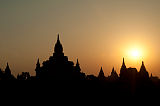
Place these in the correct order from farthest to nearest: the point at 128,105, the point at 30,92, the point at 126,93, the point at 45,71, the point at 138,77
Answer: the point at 45,71 → the point at 30,92 → the point at 138,77 → the point at 126,93 → the point at 128,105

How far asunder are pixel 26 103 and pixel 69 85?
48.2ft

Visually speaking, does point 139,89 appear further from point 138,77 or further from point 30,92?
point 30,92

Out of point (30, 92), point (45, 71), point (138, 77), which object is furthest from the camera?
point (45, 71)

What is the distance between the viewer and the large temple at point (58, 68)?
64.4 meters

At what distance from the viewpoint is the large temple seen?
211 feet

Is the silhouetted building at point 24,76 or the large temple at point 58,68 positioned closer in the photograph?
the large temple at point 58,68

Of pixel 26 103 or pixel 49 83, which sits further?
pixel 49 83

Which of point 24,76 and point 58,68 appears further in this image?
point 24,76

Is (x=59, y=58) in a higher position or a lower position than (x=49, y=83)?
higher

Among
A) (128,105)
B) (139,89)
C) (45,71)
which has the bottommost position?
(128,105)

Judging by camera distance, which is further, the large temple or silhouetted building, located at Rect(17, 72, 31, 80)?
silhouetted building, located at Rect(17, 72, 31, 80)

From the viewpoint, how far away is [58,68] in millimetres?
66500

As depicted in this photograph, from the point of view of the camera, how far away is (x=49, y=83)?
58.6 metres

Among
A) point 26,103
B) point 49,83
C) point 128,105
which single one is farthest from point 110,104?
point 49,83
